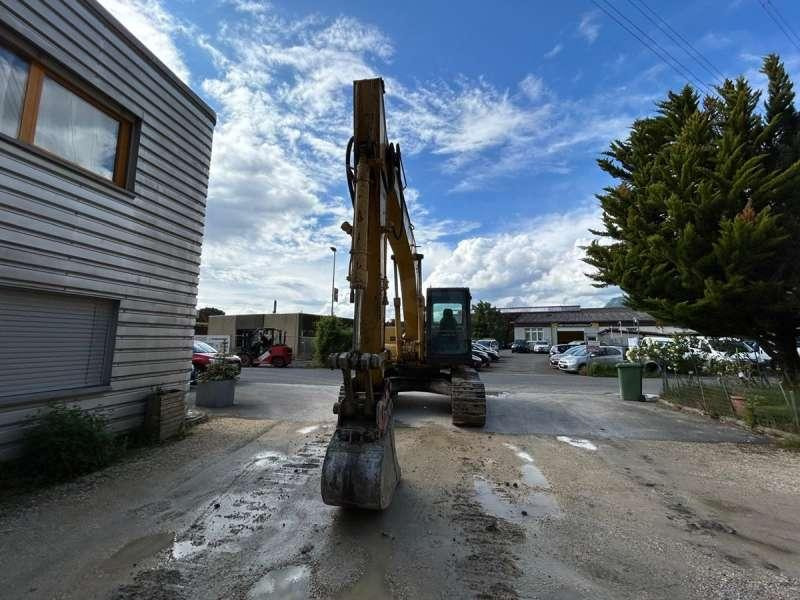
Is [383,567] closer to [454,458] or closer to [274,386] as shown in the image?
[454,458]

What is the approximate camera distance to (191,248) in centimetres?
754

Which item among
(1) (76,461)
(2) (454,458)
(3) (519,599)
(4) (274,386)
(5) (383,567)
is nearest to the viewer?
(3) (519,599)

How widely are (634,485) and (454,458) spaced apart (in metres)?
2.29

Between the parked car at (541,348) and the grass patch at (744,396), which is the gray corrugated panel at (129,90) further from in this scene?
the parked car at (541,348)

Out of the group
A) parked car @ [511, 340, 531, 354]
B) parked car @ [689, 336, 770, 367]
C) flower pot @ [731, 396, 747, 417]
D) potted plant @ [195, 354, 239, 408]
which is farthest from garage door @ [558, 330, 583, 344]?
potted plant @ [195, 354, 239, 408]

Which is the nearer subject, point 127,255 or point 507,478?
point 507,478

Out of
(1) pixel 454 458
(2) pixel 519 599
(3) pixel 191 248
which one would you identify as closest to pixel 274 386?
(3) pixel 191 248

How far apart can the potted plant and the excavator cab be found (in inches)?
189

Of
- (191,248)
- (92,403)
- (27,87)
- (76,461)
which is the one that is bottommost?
(76,461)

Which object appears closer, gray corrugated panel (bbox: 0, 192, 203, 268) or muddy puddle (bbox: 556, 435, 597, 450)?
gray corrugated panel (bbox: 0, 192, 203, 268)

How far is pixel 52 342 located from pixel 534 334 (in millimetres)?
54504

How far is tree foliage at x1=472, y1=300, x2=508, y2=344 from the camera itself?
50506mm

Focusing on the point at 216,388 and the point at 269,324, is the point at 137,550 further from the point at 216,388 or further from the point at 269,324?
the point at 269,324

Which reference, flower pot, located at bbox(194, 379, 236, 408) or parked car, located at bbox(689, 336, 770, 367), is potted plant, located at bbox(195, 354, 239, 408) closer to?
flower pot, located at bbox(194, 379, 236, 408)
